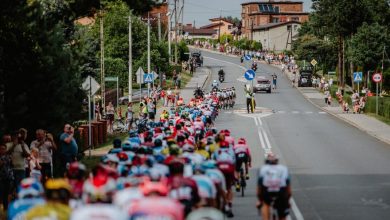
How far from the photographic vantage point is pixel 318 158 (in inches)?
1307

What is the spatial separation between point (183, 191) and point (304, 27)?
105801mm

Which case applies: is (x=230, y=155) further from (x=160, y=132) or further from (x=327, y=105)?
(x=327, y=105)

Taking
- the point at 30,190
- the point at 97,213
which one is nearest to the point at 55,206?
the point at 97,213

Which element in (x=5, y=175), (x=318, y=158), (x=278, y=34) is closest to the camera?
(x=5, y=175)

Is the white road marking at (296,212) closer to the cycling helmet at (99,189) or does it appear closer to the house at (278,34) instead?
the cycling helmet at (99,189)

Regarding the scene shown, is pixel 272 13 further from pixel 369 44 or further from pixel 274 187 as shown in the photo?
pixel 274 187

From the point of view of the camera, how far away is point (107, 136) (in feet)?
141

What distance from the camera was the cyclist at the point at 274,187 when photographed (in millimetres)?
16234

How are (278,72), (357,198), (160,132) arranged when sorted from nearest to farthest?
(357,198), (160,132), (278,72)

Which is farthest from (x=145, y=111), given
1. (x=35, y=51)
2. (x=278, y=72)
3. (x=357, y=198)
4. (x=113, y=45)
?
(x=278, y=72)

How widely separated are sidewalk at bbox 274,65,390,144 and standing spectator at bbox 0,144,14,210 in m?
23.5

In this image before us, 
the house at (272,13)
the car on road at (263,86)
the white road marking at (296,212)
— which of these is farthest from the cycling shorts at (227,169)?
the house at (272,13)

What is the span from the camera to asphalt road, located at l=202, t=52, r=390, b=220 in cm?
2145

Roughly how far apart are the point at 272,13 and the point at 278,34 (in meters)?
25.2
